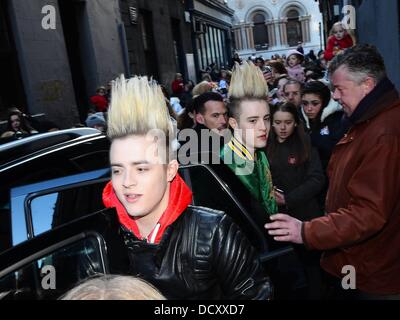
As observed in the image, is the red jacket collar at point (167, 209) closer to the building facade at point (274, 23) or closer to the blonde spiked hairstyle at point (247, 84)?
the blonde spiked hairstyle at point (247, 84)

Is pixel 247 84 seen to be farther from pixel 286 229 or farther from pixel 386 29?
pixel 386 29

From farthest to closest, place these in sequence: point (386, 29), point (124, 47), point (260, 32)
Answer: point (260, 32), point (124, 47), point (386, 29)

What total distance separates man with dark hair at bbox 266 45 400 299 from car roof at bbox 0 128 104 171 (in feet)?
4.93

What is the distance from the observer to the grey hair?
2234 mm

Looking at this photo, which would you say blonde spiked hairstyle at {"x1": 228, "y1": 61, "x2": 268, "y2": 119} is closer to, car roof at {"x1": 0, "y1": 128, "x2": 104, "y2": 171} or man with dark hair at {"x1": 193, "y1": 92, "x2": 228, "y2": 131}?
car roof at {"x1": 0, "y1": 128, "x2": 104, "y2": 171}

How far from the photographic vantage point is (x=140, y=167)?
5.52ft

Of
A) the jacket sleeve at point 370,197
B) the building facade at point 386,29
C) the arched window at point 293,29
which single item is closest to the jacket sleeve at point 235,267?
the jacket sleeve at point 370,197

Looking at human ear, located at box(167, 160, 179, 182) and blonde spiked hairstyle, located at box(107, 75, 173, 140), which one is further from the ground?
blonde spiked hairstyle, located at box(107, 75, 173, 140)

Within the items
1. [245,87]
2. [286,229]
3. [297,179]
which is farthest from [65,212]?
[297,179]

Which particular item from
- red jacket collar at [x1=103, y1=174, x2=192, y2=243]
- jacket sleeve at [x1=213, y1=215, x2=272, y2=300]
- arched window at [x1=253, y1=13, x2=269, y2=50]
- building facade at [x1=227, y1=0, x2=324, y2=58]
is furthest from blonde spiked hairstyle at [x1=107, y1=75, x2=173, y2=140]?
arched window at [x1=253, y1=13, x2=269, y2=50]

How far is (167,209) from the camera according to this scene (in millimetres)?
1697

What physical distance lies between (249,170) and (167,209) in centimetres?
97

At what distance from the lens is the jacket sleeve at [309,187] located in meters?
3.43
